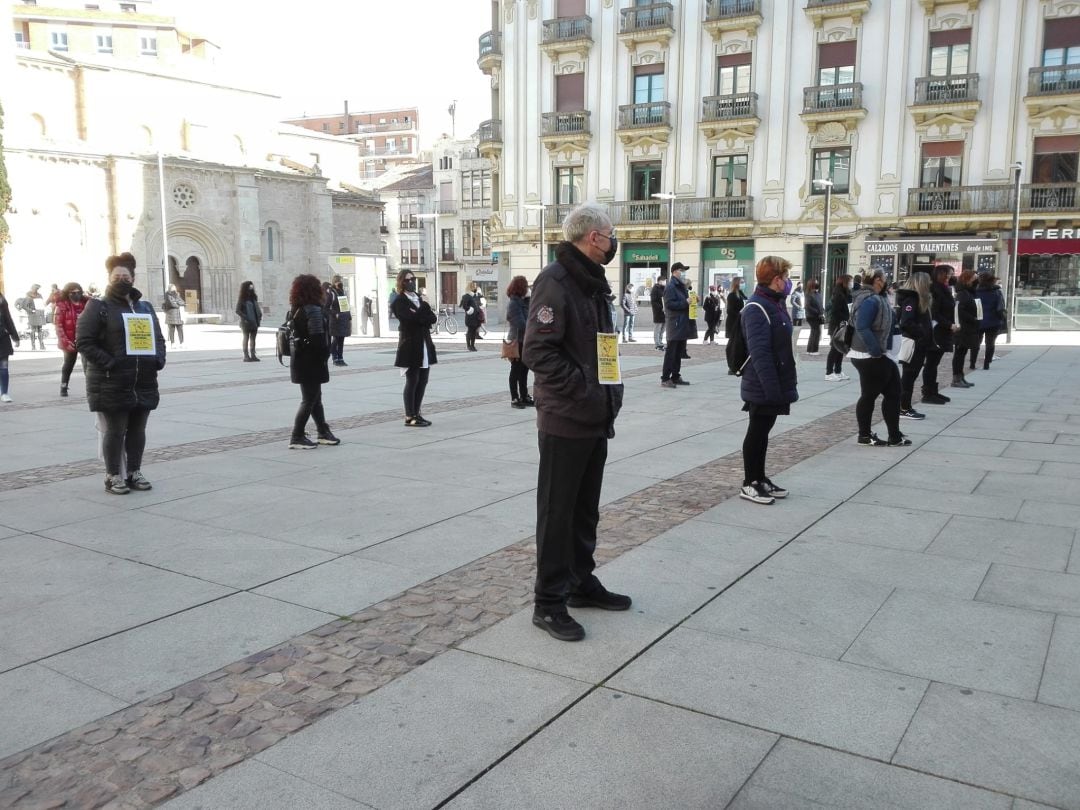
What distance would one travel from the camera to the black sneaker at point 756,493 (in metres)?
6.38

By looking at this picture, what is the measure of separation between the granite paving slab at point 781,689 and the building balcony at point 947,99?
3246 cm

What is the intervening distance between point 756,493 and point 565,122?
33733 millimetres

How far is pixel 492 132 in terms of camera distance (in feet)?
133

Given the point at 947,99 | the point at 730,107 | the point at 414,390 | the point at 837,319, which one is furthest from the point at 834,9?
the point at 414,390

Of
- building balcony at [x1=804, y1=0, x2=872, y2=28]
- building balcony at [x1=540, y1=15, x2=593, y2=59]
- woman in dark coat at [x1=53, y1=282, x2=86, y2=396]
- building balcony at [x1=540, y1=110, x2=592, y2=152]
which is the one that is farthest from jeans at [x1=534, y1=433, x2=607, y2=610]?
building balcony at [x1=540, y1=15, x2=593, y2=59]

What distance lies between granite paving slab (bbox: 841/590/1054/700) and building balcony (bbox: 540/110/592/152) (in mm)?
35219

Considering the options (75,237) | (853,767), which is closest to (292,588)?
(853,767)

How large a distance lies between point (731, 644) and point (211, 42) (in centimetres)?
6666

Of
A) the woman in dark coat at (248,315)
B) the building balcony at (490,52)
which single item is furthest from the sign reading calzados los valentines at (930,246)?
the woman in dark coat at (248,315)

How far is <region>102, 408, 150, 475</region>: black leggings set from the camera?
6844mm

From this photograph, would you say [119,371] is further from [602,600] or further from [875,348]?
[875,348]

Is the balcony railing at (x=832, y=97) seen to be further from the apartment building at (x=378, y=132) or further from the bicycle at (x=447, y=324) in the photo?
the apartment building at (x=378, y=132)

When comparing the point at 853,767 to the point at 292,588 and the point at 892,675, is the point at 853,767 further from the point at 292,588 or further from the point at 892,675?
the point at 292,588

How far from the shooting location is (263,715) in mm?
3297
